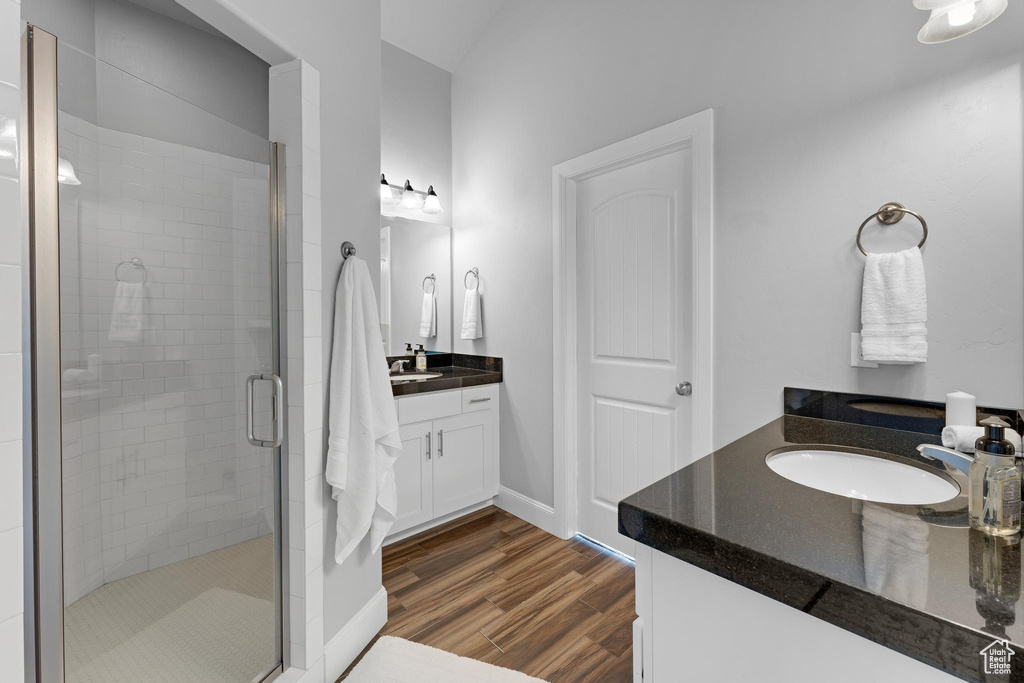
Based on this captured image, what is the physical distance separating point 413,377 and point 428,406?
12.4 inches

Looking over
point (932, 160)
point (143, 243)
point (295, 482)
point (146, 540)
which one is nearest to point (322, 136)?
point (143, 243)

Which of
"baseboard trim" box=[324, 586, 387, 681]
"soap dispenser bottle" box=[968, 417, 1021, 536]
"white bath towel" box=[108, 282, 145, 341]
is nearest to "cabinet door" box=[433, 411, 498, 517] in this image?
"baseboard trim" box=[324, 586, 387, 681]

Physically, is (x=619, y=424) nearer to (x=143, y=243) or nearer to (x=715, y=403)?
(x=715, y=403)

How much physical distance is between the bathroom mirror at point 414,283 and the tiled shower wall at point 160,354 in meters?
1.45

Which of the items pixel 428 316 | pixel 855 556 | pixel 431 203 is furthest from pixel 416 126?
pixel 855 556

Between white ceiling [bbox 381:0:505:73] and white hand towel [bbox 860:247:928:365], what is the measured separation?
2.63 metres

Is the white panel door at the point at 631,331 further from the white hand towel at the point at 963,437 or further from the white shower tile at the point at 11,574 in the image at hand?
the white shower tile at the point at 11,574

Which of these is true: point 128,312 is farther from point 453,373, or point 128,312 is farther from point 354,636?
point 453,373

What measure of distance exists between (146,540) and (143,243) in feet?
2.40

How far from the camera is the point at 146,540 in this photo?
117 centimetres

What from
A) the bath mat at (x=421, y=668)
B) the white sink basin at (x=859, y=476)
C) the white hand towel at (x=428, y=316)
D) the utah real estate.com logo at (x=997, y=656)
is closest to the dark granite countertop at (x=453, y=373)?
the white hand towel at (x=428, y=316)

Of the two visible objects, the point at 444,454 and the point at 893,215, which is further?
the point at 444,454

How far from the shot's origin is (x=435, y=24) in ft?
9.57

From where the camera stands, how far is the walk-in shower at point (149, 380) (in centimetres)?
91
